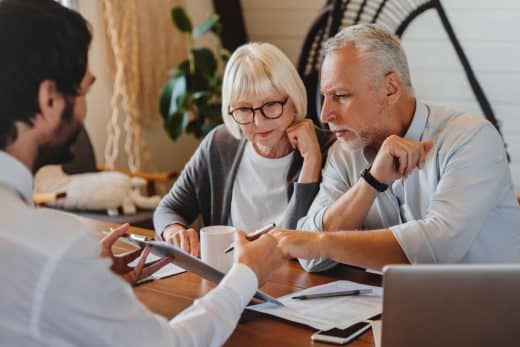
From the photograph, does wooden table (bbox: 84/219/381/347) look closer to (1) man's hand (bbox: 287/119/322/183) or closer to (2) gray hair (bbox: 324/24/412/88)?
(1) man's hand (bbox: 287/119/322/183)

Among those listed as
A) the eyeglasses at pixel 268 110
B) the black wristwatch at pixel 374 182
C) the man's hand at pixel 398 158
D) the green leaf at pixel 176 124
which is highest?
the eyeglasses at pixel 268 110

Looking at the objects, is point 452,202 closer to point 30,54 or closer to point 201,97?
point 30,54

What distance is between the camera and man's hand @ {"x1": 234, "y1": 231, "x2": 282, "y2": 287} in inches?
57.1

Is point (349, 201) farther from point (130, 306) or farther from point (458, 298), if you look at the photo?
point (130, 306)

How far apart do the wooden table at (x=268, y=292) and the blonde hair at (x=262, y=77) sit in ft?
1.76

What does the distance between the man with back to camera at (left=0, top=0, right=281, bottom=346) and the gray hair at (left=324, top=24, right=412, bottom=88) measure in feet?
2.94

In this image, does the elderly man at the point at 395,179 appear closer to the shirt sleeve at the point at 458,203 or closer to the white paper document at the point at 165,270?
the shirt sleeve at the point at 458,203

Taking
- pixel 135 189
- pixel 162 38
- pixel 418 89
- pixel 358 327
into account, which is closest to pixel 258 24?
pixel 162 38

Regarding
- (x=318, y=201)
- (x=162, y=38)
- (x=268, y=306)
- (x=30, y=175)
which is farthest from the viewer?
(x=162, y=38)

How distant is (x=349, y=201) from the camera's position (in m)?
1.96

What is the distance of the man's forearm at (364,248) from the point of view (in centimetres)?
174

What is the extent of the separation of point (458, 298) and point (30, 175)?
0.68m

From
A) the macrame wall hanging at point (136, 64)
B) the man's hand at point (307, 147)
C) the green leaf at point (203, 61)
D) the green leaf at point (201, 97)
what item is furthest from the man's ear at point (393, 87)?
the macrame wall hanging at point (136, 64)

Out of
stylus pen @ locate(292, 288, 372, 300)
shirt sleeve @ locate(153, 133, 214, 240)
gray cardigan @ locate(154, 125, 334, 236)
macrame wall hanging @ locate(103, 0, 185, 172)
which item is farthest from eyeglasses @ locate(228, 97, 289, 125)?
macrame wall hanging @ locate(103, 0, 185, 172)
